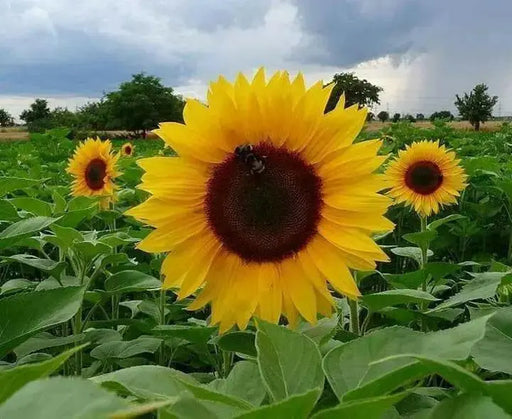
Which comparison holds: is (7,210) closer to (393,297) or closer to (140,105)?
(393,297)

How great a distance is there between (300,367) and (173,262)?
0.61 meters

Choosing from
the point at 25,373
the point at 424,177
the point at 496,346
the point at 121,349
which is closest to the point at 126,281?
the point at 121,349

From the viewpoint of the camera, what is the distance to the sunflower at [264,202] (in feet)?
4.41

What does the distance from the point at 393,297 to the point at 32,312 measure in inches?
26.2

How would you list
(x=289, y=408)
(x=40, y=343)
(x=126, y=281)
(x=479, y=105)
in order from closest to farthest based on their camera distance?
(x=289, y=408), (x=40, y=343), (x=126, y=281), (x=479, y=105)

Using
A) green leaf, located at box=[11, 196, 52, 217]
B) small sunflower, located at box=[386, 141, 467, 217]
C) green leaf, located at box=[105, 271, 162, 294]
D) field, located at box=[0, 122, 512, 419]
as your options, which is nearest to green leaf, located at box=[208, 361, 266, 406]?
field, located at box=[0, 122, 512, 419]

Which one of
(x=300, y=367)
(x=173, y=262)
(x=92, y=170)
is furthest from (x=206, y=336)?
(x=92, y=170)

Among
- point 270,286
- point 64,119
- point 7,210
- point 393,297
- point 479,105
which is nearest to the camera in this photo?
point 270,286

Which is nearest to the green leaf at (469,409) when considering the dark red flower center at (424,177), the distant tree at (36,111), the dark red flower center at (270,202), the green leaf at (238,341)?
the green leaf at (238,341)

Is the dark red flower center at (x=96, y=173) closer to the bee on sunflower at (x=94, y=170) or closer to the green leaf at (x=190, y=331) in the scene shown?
the bee on sunflower at (x=94, y=170)

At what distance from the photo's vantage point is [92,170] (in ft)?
12.5

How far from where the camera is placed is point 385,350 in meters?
0.83

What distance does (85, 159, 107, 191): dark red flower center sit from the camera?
147 inches

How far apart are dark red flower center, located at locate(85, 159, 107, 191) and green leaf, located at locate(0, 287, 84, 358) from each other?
8.32 feet
